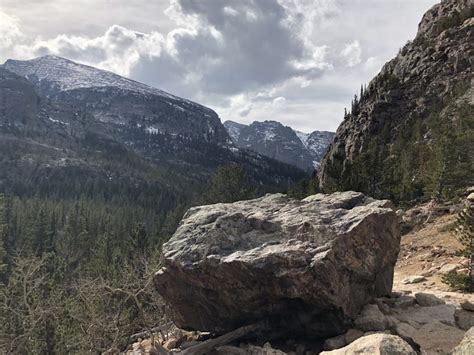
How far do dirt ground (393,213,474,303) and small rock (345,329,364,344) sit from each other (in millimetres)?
4616

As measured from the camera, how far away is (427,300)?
1536 cm

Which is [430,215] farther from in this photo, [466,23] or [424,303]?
[466,23]

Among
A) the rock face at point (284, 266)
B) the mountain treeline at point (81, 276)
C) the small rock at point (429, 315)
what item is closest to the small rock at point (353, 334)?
the rock face at point (284, 266)

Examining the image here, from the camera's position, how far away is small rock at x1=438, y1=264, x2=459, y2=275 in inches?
770

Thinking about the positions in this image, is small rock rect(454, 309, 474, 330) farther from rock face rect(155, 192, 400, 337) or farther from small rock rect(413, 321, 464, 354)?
rock face rect(155, 192, 400, 337)

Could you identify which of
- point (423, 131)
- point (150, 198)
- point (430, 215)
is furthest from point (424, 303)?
point (150, 198)

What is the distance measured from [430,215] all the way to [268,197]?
1865 centimetres

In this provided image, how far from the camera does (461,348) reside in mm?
7770

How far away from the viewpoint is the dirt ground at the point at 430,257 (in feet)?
58.8

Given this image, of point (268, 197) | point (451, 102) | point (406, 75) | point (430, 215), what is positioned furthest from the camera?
point (406, 75)

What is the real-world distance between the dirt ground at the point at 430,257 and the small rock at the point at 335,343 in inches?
204

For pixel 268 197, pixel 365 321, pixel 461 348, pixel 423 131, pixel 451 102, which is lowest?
pixel 365 321

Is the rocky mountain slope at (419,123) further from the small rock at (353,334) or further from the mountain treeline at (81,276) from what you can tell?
the small rock at (353,334)

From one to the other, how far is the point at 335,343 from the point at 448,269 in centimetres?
1024
